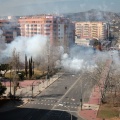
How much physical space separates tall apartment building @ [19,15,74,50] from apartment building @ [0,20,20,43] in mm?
1431

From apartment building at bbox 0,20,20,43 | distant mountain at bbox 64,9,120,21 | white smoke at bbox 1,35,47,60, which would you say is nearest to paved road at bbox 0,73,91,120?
white smoke at bbox 1,35,47,60

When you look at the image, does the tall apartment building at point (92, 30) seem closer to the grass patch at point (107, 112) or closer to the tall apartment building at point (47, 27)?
the tall apartment building at point (47, 27)

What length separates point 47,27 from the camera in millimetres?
49562

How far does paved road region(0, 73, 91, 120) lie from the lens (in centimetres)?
1950

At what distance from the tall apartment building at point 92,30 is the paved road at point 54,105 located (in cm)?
4776

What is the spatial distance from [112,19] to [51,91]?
3213 inches

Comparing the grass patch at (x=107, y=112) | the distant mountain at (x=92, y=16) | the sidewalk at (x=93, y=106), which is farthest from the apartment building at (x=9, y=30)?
the distant mountain at (x=92, y=16)

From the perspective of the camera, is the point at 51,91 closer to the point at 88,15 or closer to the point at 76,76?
the point at 76,76

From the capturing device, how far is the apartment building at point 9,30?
159 ft

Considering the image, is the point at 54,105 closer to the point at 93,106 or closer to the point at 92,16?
the point at 93,106

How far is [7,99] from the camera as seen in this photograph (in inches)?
915

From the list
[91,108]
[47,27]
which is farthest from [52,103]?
[47,27]

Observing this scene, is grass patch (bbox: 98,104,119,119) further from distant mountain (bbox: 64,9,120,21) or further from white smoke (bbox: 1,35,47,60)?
distant mountain (bbox: 64,9,120,21)

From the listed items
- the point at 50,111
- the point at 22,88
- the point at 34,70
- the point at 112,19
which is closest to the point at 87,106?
the point at 50,111
